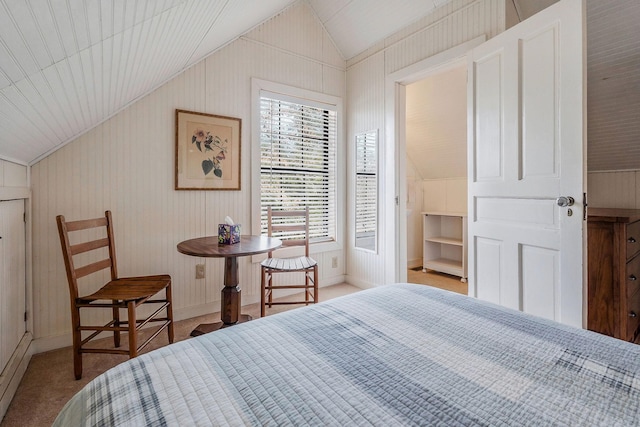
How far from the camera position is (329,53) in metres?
3.64

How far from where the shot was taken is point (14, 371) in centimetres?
171

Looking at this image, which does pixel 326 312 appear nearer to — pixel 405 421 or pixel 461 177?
pixel 405 421

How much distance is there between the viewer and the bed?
0.59m

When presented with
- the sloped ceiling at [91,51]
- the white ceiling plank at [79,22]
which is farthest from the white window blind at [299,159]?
the white ceiling plank at [79,22]

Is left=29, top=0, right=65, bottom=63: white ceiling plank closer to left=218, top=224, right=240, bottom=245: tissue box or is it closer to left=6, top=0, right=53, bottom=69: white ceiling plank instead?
left=6, top=0, right=53, bottom=69: white ceiling plank

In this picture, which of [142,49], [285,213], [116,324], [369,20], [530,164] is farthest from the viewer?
[369,20]

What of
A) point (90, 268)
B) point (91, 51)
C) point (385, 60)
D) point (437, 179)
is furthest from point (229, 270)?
point (437, 179)

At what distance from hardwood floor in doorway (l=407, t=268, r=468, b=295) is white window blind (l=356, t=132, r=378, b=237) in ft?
3.46

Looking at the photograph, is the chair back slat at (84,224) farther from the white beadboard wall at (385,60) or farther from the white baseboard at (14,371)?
the white beadboard wall at (385,60)

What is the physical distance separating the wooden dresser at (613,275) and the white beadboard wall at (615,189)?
1.91 feet

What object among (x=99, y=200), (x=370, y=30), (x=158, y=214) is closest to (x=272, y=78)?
(x=370, y=30)

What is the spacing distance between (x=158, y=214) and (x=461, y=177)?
12.7 feet

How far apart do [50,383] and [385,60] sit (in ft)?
12.5

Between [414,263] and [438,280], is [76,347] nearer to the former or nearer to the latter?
[438,280]
